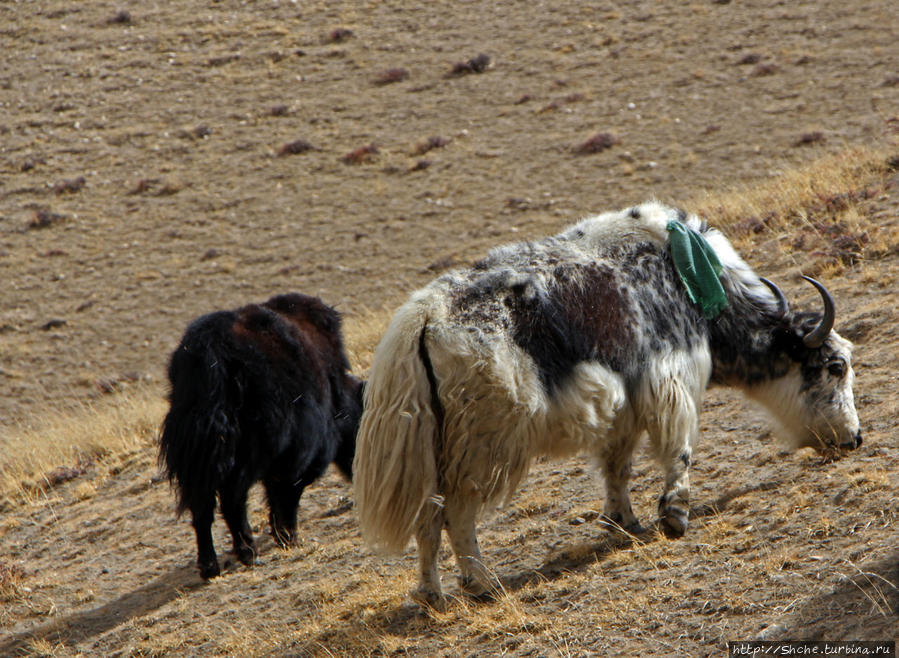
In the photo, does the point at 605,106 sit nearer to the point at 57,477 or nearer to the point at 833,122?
the point at 833,122

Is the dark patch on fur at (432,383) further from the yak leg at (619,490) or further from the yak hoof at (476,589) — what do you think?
the yak leg at (619,490)

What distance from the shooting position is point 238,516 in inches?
259

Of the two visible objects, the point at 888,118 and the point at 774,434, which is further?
the point at 888,118

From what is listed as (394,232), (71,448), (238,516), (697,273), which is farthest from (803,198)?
(394,232)

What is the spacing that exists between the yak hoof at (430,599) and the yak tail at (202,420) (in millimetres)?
1795

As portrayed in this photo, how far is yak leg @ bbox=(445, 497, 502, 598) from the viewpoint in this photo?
504cm

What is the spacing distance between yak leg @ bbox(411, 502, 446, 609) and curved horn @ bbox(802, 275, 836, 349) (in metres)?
2.57

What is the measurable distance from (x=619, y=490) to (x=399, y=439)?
145 centimetres

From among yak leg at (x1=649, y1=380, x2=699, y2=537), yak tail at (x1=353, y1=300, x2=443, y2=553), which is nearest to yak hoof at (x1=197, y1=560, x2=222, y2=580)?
yak tail at (x1=353, y1=300, x2=443, y2=553)

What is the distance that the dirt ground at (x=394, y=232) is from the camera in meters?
4.91

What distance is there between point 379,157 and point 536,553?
16949 mm

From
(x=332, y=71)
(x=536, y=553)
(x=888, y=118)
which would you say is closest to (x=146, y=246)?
(x=332, y=71)

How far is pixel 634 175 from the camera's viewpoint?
739 inches

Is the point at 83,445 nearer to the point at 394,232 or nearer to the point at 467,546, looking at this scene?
the point at 467,546
